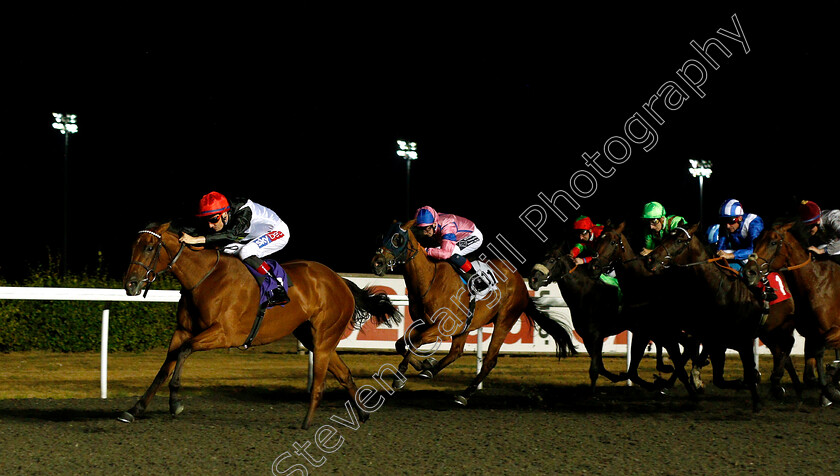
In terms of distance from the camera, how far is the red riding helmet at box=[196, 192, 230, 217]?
18.0ft

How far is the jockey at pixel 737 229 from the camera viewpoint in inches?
265

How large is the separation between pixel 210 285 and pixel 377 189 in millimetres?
37674

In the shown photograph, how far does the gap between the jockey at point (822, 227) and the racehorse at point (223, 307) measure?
3.82 metres

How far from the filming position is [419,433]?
203 inches

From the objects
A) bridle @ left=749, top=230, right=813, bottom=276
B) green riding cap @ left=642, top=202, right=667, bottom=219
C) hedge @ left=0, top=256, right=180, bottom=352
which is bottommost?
hedge @ left=0, top=256, right=180, bottom=352

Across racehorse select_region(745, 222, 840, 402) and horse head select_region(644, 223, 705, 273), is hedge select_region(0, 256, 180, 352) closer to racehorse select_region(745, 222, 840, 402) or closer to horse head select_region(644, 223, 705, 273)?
horse head select_region(644, 223, 705, 273)

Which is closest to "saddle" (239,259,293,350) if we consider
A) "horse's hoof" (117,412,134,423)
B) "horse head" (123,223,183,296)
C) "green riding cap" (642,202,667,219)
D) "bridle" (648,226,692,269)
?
"horse head" (123,223,183,296)

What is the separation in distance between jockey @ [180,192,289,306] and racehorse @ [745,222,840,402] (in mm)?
3558

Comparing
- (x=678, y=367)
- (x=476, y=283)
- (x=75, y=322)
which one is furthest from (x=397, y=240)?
(x=75, y=322)

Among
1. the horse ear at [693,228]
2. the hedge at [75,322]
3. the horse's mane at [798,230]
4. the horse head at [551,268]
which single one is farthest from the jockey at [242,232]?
the hedge at [75,322]

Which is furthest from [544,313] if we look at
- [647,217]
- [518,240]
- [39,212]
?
Result: [39,212]

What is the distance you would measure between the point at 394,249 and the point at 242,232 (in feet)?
4.61

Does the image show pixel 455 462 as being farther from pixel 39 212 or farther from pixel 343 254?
pixel 39 212

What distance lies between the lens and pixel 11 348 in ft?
35.6
